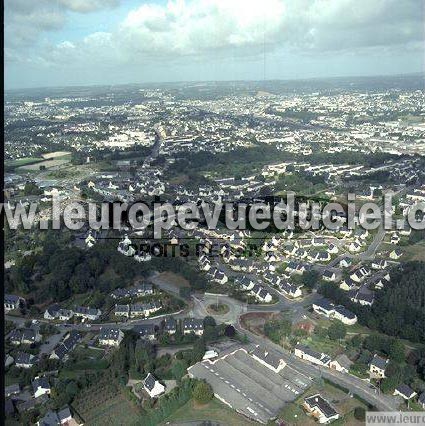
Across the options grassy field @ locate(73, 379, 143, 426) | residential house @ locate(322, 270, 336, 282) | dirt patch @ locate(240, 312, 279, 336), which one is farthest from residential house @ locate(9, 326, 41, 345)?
residential house @ locate(322, 270, 336, 282)

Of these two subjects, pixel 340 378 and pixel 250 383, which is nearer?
pixel 250 383

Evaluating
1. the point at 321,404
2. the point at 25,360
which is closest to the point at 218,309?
A: the point at 321,404

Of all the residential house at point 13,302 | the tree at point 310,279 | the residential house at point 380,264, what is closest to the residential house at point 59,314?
the residential house at point 13,302

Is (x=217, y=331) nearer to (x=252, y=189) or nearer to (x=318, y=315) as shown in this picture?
(x=318, y=315)

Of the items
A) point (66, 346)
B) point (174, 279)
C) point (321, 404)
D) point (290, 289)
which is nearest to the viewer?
point (321, 404)

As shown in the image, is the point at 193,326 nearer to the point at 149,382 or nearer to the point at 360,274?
the point at 149,382

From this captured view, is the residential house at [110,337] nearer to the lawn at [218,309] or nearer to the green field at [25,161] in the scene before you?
the lawn at [218,309]

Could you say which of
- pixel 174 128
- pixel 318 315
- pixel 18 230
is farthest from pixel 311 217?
pixel 174 128
